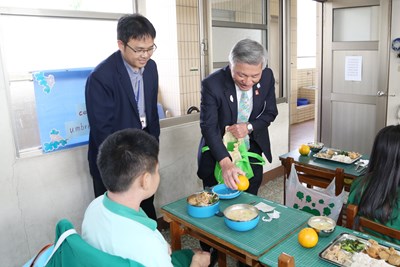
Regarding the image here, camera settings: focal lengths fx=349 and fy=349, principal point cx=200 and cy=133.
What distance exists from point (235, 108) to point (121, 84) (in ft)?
2.25

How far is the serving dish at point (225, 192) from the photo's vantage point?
5.93 feet

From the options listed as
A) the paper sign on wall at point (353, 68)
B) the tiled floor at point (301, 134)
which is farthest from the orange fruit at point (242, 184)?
the tiled floor at point (301, 134)

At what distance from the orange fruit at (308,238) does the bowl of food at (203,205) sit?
44 centimetres

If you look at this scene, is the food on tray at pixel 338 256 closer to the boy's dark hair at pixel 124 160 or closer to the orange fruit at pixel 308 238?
the orange fruit at pixel 308 238

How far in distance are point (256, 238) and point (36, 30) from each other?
5.88ft

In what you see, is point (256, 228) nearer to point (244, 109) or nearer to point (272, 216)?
point (272, 216)

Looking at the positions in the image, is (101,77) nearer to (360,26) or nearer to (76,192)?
(76,192)

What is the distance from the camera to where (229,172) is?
182 cm

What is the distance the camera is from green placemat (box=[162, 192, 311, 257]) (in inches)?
54.2

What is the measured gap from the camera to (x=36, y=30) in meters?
2.16

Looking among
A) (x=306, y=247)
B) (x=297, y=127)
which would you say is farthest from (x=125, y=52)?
(x=297, y=127)

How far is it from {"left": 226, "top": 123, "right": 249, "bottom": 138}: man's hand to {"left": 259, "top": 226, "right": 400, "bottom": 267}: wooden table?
717 mm

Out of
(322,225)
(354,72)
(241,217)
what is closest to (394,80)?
(354,72)

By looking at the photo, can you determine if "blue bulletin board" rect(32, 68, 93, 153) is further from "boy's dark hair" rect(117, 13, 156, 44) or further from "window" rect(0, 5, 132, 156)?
"boy's dark hair" rect(117, 13, 156, 44)
